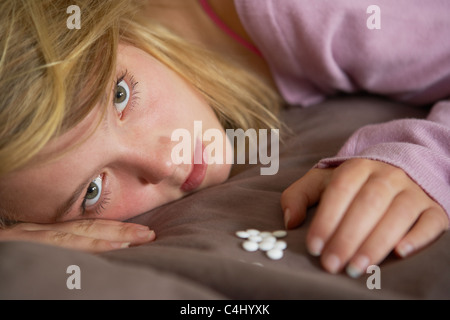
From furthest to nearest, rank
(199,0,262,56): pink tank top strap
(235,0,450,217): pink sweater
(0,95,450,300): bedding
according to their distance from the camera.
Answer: (199,0,262,56): pink tank top strap
(235,0,450,217): pink sweater
(0,95,450,300): bedding

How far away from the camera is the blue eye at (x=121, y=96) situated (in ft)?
2.89

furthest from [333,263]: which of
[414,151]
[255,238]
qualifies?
[414,151]

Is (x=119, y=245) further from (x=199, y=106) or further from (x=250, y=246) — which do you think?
(x=199, y=106)

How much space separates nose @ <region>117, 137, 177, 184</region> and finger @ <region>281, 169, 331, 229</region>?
24cm

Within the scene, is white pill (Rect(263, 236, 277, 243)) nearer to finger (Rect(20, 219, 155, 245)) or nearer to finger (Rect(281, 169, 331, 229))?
finger (Rect(281, 169, 331, 229))

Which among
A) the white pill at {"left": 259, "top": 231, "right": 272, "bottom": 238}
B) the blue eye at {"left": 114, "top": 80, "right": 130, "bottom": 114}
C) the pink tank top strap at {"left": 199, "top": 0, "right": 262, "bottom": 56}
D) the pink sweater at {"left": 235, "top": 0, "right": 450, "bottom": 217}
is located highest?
the pink tank top strap at {"left": 199, "top": 0, "right": 262, "bottom": 56}

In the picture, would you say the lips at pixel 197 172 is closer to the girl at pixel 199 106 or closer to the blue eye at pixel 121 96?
the girl at pixel 199 106

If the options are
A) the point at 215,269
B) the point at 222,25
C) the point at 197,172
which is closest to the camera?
the point at 215,269

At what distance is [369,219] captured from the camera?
65 cm

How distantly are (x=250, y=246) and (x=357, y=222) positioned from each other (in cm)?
16

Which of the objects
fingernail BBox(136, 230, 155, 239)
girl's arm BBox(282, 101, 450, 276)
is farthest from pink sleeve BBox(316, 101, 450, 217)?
fingernail BBox(136, 230, 155, 239)

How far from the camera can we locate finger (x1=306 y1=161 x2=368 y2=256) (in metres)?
0.64

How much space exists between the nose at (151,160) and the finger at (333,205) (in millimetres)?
331

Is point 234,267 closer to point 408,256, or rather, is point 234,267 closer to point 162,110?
point 408,256
